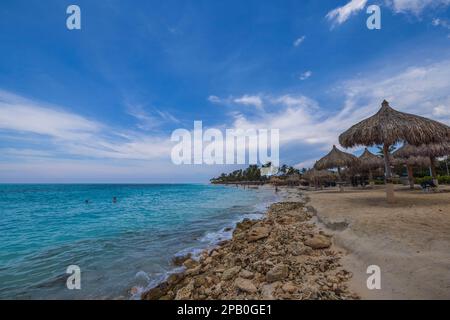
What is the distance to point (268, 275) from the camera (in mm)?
3166

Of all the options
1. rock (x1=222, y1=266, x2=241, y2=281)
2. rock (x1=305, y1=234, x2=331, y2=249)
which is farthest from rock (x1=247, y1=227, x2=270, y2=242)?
rock (x1=222, y1=266, x2=241, y2=281)

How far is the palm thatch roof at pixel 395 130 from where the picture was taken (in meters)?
7.34

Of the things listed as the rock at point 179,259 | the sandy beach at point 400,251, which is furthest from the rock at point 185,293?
the sandy beach at point 400,251

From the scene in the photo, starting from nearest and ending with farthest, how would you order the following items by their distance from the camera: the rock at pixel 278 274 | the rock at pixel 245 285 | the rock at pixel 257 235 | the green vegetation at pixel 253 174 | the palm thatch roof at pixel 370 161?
the rock at pixel 245 285 < the rock at pixel 278 274 < the rock at pixel 257 235 < the palm thatch roof at pixel 370 161 < the green vegetation at pixel 253 174

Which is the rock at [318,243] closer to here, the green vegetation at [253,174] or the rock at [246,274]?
the rock at [246,274]

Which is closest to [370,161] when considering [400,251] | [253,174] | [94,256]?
[400,251]

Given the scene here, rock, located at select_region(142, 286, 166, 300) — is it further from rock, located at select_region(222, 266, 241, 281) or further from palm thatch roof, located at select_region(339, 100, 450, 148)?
palm thatch roof, located at select_region(339, 100, 450, 148)

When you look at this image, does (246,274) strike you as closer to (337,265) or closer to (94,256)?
(337,265)

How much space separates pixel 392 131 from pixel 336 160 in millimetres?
9747

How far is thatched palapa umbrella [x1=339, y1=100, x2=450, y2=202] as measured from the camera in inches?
289
